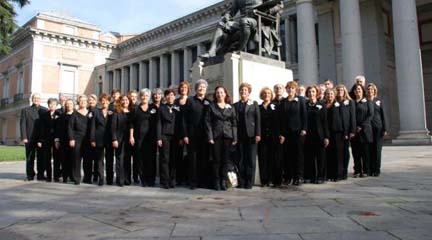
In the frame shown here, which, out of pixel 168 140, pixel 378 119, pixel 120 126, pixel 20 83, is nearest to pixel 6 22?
pixel 120 126

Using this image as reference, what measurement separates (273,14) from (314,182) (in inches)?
154

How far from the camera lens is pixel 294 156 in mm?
7082

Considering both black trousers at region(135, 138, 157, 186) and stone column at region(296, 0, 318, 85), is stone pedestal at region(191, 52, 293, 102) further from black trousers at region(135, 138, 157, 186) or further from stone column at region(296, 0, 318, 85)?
stone column at region(296, 0, 318, 85)

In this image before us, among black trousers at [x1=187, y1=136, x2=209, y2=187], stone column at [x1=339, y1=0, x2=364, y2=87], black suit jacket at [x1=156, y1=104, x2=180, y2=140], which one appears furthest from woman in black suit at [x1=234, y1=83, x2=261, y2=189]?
stone column at [x1=339, y1=0, x2=364, y2=87]

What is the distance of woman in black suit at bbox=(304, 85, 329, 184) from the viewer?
7.21m

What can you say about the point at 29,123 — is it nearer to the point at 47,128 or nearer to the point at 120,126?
the point at 47,128

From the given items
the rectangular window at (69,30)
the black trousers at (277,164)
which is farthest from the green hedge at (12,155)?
the rectangular window at (69,30)

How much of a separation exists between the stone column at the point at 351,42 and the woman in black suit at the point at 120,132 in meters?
18.3

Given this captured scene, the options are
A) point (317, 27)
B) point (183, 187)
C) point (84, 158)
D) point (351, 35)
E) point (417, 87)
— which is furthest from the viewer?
point (317, 27)

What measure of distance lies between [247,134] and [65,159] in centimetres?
435

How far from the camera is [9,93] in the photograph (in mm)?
62969

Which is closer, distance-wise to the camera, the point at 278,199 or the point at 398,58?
the point at 278,199

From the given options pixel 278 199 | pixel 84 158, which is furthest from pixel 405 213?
pixel 84 158

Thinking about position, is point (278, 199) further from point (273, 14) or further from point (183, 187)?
point (273, 14)
